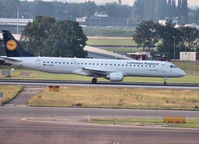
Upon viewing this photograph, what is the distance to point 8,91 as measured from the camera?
165ft

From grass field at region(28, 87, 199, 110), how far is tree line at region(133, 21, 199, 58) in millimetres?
91337

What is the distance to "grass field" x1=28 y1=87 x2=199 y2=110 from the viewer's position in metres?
43.8

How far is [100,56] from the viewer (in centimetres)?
10825

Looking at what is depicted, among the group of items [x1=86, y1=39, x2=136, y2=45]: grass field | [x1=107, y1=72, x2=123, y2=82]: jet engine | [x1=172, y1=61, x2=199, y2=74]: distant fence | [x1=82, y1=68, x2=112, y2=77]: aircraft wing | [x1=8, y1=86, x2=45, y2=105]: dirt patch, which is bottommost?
[x1=172, y1=61, x2=199, y2=74]: distant fence

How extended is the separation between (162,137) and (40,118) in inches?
396

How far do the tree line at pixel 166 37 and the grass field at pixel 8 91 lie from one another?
308ft

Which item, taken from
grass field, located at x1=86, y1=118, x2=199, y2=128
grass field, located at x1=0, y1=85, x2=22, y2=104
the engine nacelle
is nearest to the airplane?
the engine nacelle

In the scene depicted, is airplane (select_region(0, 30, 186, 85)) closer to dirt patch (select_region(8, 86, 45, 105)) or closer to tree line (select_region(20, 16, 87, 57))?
dirt patch (select_region(8, 86, 45, 105))

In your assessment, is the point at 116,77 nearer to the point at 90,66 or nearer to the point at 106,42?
the point at 90,66

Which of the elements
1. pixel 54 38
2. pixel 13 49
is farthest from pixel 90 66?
pixel 54 38

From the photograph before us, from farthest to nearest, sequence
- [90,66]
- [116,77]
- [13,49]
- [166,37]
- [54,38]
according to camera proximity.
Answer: [166,37]
[54,38]
[13,49]
[90,66]
[116,77]

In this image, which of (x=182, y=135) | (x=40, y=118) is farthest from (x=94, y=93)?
(x=182, y=135)

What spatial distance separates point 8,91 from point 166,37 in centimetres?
10280

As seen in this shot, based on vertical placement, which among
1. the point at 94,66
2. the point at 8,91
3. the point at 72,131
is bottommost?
the point at 72,131
